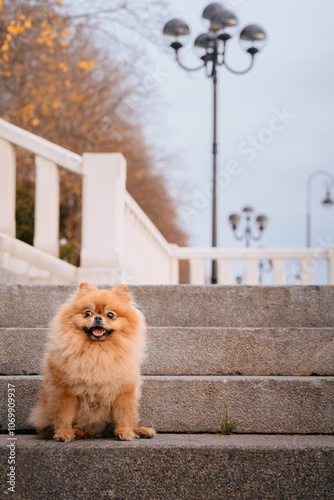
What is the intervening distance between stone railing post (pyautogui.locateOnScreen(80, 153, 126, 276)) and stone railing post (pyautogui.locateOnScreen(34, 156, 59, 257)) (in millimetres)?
338

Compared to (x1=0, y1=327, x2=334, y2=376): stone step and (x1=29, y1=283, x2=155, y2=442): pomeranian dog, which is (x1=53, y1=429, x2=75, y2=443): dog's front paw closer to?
(x1=29, y1=283, x2=155, y2=442): pomeranian dog

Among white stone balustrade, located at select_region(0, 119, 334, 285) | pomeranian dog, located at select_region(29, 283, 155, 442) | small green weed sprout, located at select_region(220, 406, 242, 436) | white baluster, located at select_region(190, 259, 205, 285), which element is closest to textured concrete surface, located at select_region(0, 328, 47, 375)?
pomeranian dog, located at select_region(29, 283, 155, 442)

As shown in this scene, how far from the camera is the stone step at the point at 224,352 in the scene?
3.63 meters

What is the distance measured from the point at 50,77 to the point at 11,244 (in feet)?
38.8

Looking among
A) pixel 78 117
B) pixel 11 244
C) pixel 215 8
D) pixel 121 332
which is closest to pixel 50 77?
pixel 78 117

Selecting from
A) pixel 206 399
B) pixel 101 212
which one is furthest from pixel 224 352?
pixel 101 212

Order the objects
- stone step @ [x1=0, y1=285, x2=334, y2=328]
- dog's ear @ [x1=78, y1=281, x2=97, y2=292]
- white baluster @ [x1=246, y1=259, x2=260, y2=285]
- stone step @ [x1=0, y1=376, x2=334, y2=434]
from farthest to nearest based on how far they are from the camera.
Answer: white baluster @ [x1=246, y1=259, x2=260, y2=285] < stone step @ [x1=0, y1=285, x2=334, y2=328] < stone step @ [x1=0, y1=376, x2=334, y2=434] < dog's ear @ [x1=78, y1=281, x2=97, y2=292]

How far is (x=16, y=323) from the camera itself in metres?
4.05

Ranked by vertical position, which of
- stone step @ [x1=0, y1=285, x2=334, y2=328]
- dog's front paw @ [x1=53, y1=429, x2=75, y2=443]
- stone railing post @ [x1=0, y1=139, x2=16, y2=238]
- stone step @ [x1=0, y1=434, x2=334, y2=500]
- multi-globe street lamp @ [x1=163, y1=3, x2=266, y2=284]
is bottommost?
stone step @ [x1=0, y1=434, x2=334, y2=500]

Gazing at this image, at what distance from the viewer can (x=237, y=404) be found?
11.0 ft

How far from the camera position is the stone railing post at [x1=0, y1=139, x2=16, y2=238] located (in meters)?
5.75

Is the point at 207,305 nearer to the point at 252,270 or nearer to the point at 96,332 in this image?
the point at 96,332

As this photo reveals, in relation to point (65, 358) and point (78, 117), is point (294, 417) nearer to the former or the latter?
point (65, 358)

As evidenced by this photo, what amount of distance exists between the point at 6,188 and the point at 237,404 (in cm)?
353
